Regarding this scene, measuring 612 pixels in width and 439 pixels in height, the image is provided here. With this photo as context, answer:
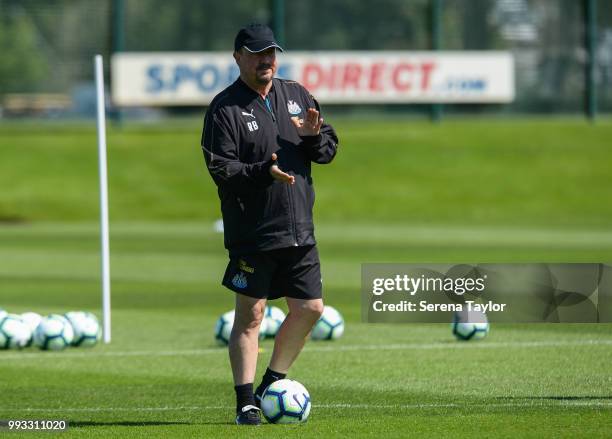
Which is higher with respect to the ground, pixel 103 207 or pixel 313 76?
pixel 313 76

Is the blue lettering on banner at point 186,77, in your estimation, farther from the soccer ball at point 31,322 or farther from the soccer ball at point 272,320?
the soccer ball at point 31,322

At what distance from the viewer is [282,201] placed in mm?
8023

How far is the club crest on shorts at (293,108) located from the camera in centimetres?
819

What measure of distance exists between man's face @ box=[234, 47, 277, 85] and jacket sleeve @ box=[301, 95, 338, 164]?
0.39 m

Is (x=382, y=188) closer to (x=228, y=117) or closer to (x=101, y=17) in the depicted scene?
(x=101, y=17)

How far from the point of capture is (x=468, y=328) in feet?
40.0

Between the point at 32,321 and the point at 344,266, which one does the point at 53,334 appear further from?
the point at 344,266

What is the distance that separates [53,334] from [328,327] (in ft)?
8.40

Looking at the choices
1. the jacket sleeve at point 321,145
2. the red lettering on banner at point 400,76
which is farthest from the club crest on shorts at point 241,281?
the red lettering on banner at point 400,76

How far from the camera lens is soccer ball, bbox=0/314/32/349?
1225 centimetres

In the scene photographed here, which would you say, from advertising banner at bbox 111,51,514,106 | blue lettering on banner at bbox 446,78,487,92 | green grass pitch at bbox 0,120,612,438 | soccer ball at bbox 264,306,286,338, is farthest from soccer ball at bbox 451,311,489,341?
blue lettering on banner at bbox 446,78,487,92

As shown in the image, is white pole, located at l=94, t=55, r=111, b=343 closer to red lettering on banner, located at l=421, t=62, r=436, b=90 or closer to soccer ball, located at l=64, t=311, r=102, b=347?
soccer ball, located at l=64, t=311, r=102, b=347

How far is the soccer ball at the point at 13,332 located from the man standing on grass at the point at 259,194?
4.70 m

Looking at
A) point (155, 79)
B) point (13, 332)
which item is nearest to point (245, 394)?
point (13, 332)
